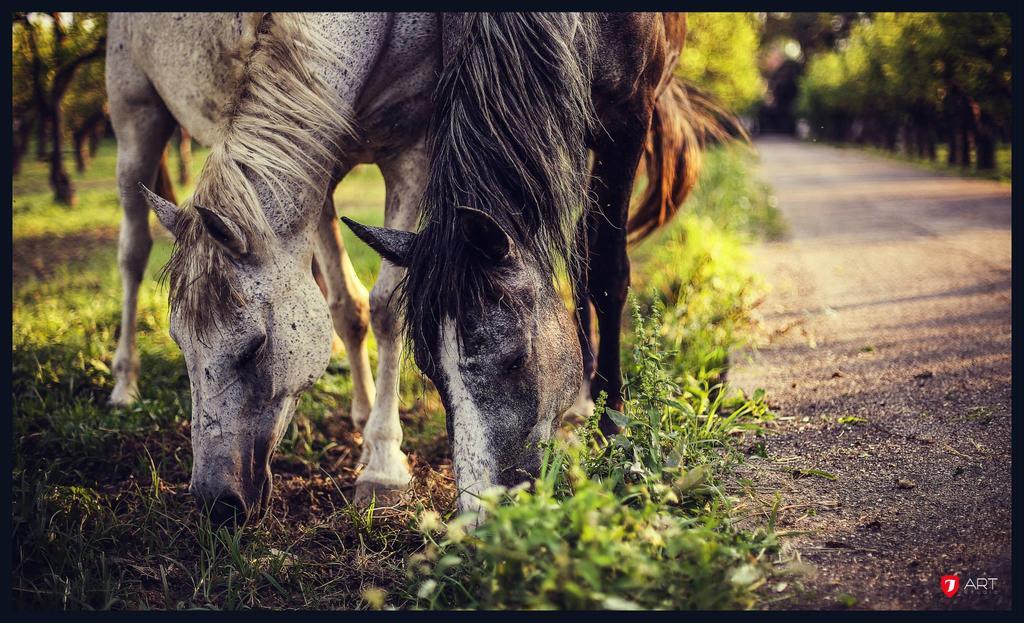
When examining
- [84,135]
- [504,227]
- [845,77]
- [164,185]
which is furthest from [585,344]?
[845,77]

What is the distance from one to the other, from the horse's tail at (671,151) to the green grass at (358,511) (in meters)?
0.57

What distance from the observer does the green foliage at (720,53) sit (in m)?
14.0

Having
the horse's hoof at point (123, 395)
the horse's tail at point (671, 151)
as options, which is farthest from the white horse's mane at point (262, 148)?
the horse's tail at point (671, 151)

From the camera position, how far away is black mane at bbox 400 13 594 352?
6.54 feet

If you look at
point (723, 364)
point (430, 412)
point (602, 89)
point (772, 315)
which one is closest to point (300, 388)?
point (430, 412)

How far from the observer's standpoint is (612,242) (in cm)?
315

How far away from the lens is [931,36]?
12781 mm

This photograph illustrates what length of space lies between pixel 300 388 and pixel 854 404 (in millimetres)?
2335

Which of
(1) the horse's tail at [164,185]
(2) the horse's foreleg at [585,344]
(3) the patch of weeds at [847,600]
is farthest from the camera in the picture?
(1) the horse's tail at [164,185]

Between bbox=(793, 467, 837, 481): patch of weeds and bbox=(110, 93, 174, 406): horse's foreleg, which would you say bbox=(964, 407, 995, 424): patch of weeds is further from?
bbox=(110, 93, 174, 406): horse's foreleg

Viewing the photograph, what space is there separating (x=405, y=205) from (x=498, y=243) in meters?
0.96

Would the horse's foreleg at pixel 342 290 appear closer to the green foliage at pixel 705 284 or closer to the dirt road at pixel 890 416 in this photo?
the green foliage at pixel 705 284

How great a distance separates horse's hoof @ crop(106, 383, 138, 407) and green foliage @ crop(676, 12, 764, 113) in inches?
457

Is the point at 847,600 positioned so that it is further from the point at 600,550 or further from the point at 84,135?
the point at 84,135
